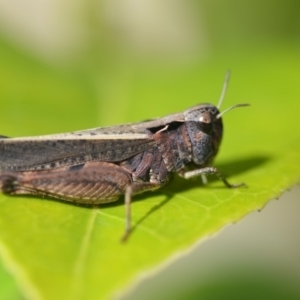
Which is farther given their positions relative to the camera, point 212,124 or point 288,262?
point 288,262

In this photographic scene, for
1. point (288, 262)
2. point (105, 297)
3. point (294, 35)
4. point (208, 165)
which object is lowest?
point (288, 262)

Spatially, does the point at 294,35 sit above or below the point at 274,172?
above

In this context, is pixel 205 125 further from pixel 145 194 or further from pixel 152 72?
pixel 152 72

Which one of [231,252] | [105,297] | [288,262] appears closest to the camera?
[105,297]

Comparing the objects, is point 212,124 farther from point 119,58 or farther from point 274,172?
point 119,58


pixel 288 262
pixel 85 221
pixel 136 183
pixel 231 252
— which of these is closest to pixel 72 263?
pixel 85 221

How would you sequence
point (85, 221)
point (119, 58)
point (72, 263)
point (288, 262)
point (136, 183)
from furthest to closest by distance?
point (288, 262) < point (119, 58) < point (136, 183) < point (85, 221) < point (72, 263)
